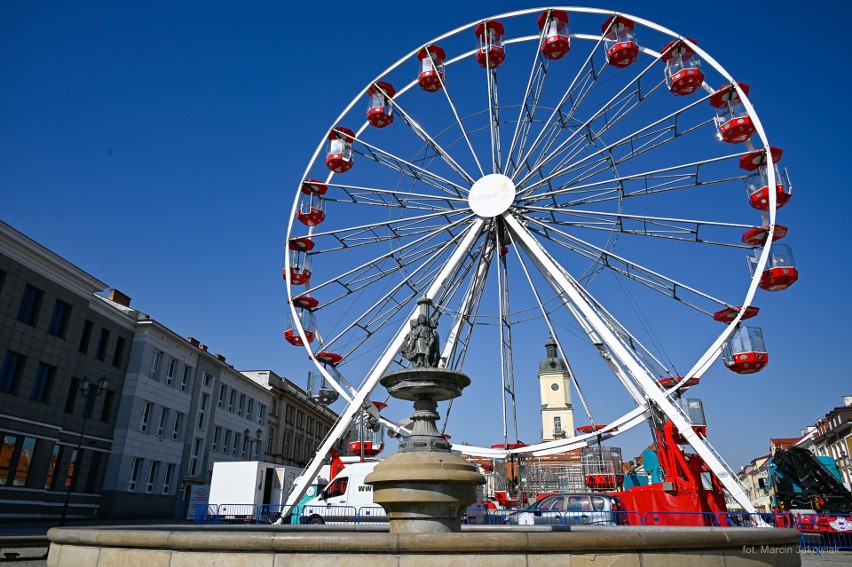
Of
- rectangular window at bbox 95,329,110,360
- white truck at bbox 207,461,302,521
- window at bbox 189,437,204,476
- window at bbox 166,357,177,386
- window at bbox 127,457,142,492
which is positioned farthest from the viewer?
window at bbox 189,437,204,476

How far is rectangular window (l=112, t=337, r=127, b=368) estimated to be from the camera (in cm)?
3275

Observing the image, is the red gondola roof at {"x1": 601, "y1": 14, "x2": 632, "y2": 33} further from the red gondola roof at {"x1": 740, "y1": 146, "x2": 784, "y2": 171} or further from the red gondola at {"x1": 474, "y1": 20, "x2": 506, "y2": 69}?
the red gondola roof at {"x1": 740, "y1": 146, "x2": 784, "y2": 171}

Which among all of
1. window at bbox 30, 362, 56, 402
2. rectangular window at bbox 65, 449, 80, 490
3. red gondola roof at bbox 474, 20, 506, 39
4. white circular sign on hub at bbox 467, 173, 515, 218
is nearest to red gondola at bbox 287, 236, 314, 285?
white circular sign on hub at bbox 467, 173, 515, 218

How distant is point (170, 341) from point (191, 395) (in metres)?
4.41

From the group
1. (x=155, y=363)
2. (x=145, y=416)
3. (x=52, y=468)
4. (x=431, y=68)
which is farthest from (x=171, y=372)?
(x=431, y=68)

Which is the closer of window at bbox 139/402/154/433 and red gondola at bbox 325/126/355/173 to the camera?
red gondola at bbox 325/126/355/173

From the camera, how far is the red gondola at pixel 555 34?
22.9 metres

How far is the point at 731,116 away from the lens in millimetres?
20453

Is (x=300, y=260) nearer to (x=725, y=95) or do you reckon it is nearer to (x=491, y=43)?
(x=491, y=43)

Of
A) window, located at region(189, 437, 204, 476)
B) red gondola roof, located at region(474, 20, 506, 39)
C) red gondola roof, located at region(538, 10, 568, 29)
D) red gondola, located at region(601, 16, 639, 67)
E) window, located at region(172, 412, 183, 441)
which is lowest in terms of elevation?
window, located at region(189, 437, 204, 476)

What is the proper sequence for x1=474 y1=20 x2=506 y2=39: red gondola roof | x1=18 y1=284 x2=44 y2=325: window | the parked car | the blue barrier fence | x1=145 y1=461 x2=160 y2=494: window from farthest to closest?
x1=145 y1=461 x2=160 y2=494: window
x1=18 y1=284 x2=44 y2=325: window
x1=474 y1=20 x2=506 y2=39: red gondola roof
the blue barrier fence
the parked car

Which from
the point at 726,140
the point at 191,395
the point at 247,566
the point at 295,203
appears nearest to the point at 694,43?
the point at 726,140

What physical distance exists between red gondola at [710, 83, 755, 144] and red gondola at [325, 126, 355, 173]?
14.5 meters

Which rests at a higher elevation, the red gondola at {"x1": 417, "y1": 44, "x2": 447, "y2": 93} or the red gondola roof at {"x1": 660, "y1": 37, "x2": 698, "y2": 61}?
the red gondola at {"x1": 417, "y1": 44, "x2": 447, "y2": 93}
